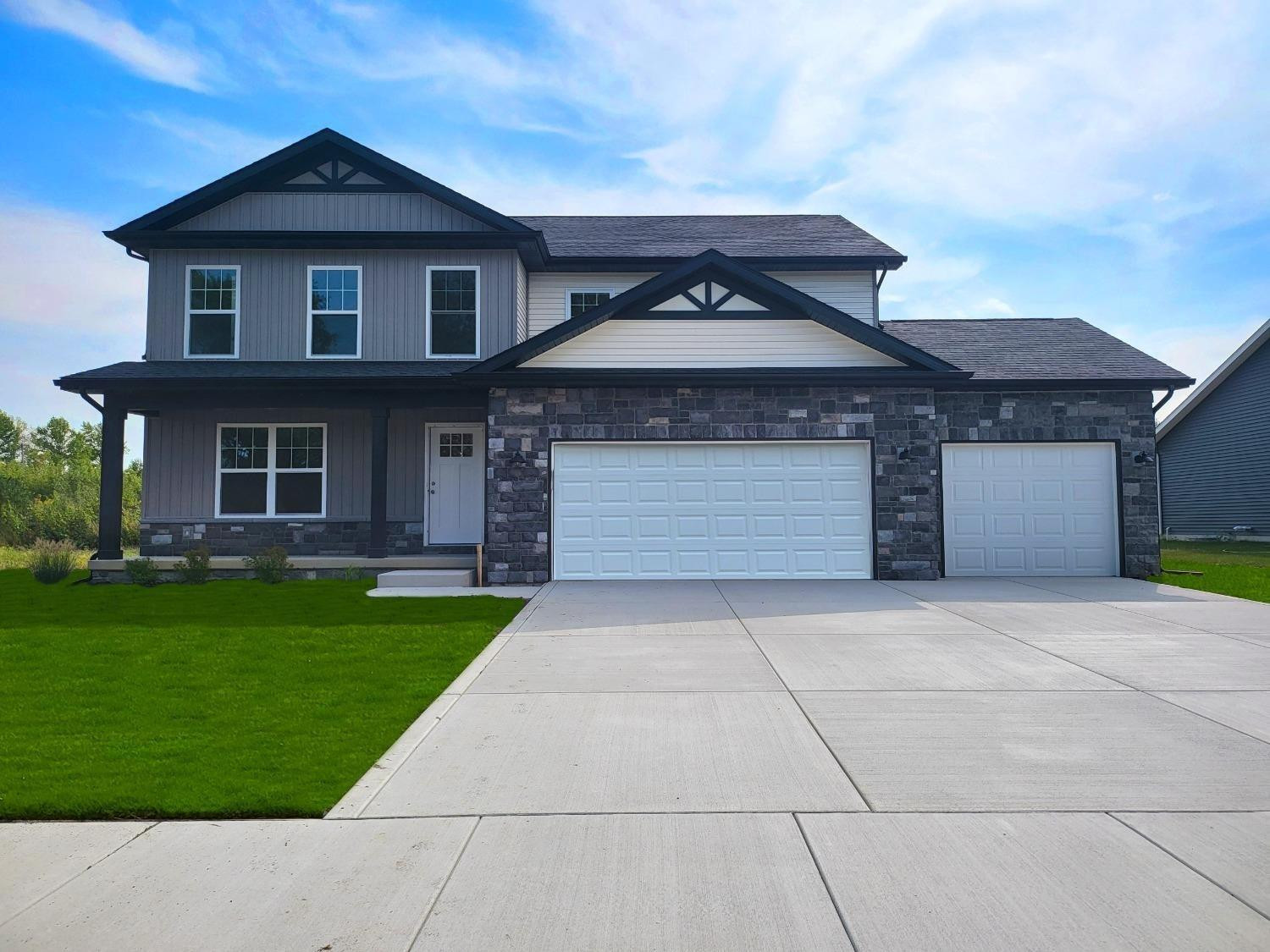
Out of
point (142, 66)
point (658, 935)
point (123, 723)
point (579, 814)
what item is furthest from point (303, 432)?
point (658, 935)

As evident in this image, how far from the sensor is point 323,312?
16234 mm

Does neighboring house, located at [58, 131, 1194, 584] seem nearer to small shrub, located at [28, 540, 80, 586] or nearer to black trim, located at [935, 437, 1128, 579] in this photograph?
black trim, located at [935, 437, 1128, 579]

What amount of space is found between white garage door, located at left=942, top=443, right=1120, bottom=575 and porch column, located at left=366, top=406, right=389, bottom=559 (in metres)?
9.74

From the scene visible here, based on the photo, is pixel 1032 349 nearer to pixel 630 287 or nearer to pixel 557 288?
pixel 630 287

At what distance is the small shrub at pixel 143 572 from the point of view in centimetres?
1426

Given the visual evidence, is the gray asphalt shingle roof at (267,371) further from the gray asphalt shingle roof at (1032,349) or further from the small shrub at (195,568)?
the gray asphalt shingle roof at (1032,349)

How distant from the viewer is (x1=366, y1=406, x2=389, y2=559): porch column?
587 inches

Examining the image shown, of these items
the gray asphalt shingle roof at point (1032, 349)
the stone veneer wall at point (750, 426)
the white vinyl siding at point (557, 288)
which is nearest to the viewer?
the stone veneer wall at point (750, 426)

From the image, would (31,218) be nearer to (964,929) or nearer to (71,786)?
(71,786)

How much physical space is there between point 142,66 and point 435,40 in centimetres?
506

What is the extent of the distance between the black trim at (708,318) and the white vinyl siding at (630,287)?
355 centimetres

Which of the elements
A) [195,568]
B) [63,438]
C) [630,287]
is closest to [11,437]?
[63,438]

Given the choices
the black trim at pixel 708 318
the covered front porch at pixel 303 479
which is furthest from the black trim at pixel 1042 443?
the covered front porch at pixel 303 479

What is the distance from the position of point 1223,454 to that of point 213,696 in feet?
97.0
